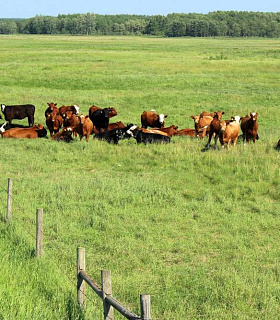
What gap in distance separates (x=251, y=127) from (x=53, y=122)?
24.0 ft

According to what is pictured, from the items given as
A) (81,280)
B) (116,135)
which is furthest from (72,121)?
(81,280)

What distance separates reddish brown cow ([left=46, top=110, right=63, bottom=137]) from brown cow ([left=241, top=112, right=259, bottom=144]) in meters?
6.93

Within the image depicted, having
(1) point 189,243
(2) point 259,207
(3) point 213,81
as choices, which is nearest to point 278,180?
(2) point 259,207

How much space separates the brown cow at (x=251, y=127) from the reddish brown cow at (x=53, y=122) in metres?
6.93

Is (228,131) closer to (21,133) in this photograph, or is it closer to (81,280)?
(21,133)

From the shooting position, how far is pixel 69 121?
19.2m

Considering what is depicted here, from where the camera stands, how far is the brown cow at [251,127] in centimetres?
1739

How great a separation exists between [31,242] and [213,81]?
97.3 feet

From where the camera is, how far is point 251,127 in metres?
17.6

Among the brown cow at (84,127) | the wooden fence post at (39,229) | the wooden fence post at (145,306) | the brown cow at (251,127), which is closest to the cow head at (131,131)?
the brown cow at (84,127)

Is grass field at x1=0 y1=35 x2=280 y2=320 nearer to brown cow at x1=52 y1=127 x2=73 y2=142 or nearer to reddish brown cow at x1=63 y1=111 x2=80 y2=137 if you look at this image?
brown cow at x1=52 y1=127 x2=73 y2=142

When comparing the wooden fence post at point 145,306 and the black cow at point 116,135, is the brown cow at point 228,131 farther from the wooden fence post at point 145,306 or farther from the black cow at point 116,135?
the wooden fence post at point 145,306

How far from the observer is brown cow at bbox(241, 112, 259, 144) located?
1739cm

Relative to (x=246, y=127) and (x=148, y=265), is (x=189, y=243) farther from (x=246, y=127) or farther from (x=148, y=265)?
(x=246, y=127)
